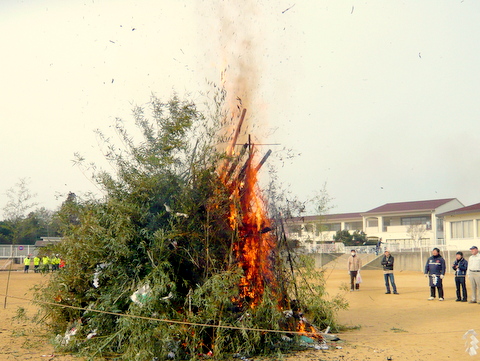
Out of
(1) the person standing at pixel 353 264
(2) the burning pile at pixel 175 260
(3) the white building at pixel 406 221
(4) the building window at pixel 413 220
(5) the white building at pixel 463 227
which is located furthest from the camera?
(4) the building window at pixel 413 220

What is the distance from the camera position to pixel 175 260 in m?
8.41

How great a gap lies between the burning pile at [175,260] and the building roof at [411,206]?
49.3m

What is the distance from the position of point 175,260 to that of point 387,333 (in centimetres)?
473

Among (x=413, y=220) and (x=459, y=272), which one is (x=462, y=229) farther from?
(x=459, y=272)

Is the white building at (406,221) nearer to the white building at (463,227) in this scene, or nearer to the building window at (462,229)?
the white building at (463,227)

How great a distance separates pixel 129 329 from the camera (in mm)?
7551

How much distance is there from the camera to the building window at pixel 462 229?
3753 centimetres

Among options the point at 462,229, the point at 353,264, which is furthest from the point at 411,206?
the point at 353,264

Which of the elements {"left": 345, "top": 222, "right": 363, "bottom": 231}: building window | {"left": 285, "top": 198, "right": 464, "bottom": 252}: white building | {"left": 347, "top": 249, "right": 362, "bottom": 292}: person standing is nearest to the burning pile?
{"left": 347, "top": 249, "right": 362, "bottom": 292}: person standing

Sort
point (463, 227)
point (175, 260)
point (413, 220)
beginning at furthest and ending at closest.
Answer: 1. point (413, 220)
2. point (463, 227)
3. point (175, 260)

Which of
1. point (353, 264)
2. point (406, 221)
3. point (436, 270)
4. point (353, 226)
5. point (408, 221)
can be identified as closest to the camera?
point (436, 270)

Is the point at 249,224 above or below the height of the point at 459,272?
above

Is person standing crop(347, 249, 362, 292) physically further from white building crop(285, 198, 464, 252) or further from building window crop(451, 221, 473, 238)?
white building crop(285, 198, 464, 252)

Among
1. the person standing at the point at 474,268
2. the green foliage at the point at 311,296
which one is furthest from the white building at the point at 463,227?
the green foliage at the point at 311,296
